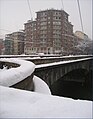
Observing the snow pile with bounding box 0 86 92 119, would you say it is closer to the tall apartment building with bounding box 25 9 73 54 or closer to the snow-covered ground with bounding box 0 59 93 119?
the snow-covered ground with bounding box 0 59 93 119

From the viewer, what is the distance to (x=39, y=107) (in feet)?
7.63

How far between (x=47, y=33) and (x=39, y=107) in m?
50.6

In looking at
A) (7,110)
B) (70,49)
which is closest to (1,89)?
(7,110)

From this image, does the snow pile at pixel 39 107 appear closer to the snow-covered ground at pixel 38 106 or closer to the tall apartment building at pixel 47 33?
the snow-covered ground at pixel 38 106

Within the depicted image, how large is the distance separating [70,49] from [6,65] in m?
48.9

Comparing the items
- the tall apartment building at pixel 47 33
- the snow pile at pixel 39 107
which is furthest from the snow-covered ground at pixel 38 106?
the tall apartment building at pixel 47 33

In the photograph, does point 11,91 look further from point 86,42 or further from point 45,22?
point 86,42

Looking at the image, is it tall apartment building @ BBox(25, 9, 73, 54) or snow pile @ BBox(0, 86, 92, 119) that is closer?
snow pile @ BBox(0, 86, 92, 119)

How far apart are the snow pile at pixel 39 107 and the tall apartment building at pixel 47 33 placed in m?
45.5

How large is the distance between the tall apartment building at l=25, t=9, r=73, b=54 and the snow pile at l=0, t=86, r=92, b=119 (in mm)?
45527

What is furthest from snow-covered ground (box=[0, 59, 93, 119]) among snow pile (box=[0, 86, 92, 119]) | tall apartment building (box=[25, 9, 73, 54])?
tall apartment building (box=[25, 9, 73, 54])

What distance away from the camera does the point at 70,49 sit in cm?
5722

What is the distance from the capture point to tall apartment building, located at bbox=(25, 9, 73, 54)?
1951 inches

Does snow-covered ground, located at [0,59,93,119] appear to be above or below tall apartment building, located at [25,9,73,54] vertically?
below
